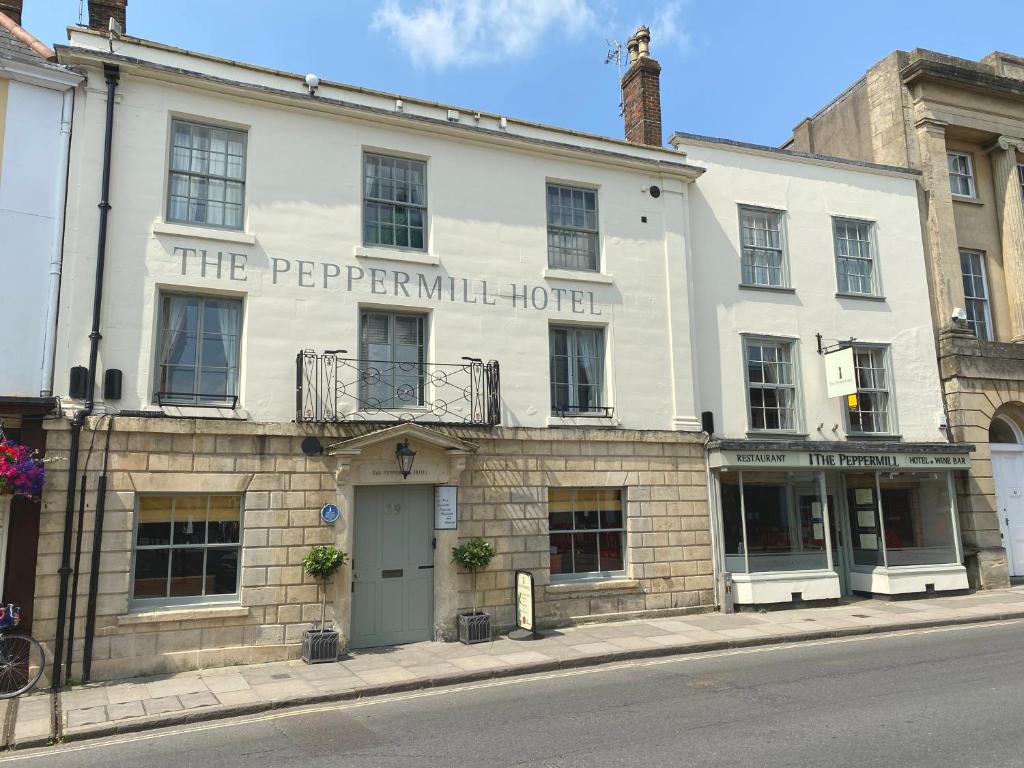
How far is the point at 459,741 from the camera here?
7227mm

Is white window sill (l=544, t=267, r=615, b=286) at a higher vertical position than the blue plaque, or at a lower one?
higher

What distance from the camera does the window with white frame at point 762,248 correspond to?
16.2 m

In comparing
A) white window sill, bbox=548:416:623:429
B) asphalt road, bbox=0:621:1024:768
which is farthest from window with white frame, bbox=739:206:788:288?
asphalt road, bbox=0:621:1024:768

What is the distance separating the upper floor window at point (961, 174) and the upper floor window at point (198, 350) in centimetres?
1733

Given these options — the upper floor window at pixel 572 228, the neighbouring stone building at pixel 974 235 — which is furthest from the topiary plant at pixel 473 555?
the neighbouring stone building at pixel 974 235

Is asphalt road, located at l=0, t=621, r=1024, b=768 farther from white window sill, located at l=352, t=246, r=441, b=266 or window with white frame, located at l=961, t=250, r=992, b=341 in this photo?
window with white frame, located at l=961, t=250, r=992, b=341

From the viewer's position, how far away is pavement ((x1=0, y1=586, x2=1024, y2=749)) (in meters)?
8.48

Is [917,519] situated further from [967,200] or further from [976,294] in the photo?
[967,200]

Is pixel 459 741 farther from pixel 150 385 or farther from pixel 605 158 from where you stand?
pixel 605 158

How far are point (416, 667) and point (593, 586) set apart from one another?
4.03 m

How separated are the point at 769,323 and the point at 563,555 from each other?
22.0 feet

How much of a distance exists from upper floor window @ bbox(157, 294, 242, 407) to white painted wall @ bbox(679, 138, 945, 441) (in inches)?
344

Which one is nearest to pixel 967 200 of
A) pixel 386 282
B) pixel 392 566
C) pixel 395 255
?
pixel 395 255

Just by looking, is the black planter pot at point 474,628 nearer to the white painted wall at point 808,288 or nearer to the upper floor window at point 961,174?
the white painted wall at point 808,288
